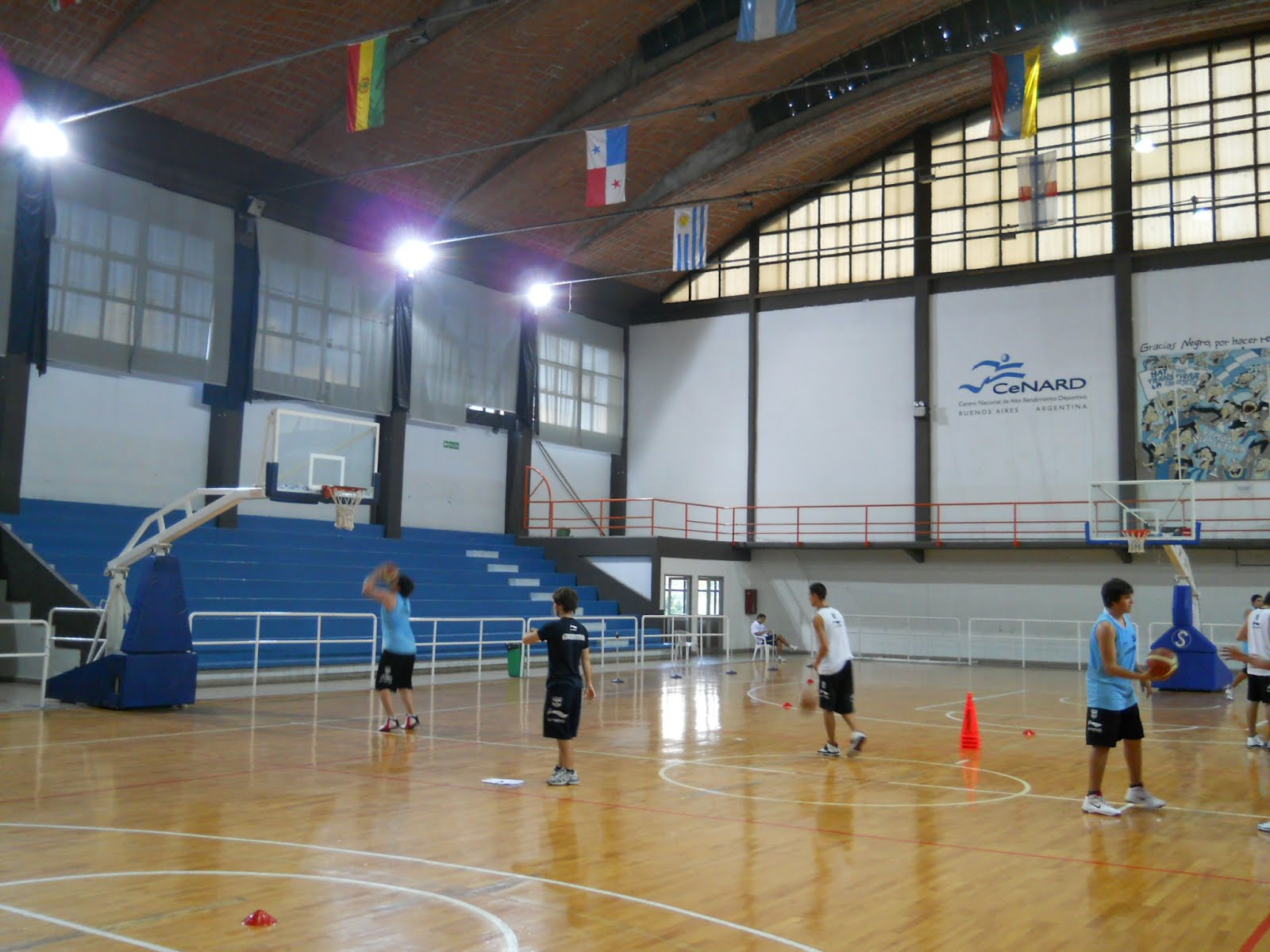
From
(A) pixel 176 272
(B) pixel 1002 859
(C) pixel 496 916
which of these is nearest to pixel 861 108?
(A) pixel 176 272

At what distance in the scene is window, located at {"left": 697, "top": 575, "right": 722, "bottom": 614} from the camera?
29734 mm

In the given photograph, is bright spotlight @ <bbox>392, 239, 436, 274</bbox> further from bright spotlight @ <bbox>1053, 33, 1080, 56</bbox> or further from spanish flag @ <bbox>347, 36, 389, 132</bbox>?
bright spotlight @ <bbox>1053, 33, 1080, 56</bbox>

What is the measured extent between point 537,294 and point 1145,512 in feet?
51.6

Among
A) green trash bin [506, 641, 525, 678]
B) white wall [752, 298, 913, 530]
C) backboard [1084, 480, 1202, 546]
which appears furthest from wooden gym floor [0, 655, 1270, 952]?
white wall [752, 298, 913, 530]

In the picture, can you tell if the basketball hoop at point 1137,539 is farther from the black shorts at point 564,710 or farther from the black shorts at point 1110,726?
the black shorts at point 564,710

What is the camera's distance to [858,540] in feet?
97.8

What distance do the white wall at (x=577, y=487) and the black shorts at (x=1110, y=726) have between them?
915 inches

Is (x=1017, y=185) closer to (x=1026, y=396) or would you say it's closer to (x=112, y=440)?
(x=1026, y=396)

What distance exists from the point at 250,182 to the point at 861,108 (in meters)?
13.8

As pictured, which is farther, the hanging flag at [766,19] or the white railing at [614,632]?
the white railing at [614,632]

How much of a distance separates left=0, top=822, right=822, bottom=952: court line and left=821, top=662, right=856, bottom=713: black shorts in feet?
18.8

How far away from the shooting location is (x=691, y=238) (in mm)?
23891

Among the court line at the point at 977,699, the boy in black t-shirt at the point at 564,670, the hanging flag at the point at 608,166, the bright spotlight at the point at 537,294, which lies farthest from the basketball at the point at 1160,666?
the bright spotlight at the point at 537,294

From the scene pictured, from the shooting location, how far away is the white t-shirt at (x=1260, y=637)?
1174 centimetres
